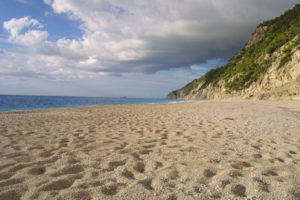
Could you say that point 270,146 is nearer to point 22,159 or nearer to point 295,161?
point 295,161

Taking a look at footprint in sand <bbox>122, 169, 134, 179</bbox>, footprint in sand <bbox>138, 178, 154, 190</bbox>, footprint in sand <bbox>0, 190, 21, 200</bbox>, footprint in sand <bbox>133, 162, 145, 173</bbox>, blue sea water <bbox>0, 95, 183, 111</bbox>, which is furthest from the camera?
blue sea water <bbox>0, 95, 183, 111</bbox>

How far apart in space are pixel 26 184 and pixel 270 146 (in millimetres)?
4846

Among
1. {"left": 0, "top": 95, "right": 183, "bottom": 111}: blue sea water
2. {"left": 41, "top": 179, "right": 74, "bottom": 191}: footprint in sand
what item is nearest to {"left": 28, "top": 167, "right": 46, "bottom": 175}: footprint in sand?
{"left": 41, "top": 179, "right": 74, "bottom": 191}: footprint in sand

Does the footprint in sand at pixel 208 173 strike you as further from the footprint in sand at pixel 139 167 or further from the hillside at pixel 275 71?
the hillside at pixel 275 71

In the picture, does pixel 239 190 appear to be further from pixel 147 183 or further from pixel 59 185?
pixel 59 185

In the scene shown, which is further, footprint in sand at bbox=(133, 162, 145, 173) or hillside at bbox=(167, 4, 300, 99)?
hillside at bbox=(167, 4, 300, 99)

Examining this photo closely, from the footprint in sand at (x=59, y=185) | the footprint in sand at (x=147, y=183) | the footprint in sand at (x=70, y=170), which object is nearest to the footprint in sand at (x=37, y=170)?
the footprint in sand at (x=70, y=170)

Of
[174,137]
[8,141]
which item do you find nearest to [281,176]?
[174,137]

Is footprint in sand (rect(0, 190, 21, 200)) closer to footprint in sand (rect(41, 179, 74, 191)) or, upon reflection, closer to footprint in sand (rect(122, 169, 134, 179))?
footprint in sand (rect(41, 179, 74, 191))

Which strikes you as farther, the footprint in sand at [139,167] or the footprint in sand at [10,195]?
the footprint in sand at [139,167]

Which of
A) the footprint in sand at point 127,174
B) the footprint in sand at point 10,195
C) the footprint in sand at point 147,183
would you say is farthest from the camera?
the footprint in sand at point 127,174

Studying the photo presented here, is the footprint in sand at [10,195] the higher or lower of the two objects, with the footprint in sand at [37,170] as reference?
higher

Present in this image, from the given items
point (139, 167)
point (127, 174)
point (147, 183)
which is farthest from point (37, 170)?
point (147, 183)

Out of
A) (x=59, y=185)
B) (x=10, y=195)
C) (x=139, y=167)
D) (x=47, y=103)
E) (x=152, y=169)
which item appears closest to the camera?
(x=10, y=195)
